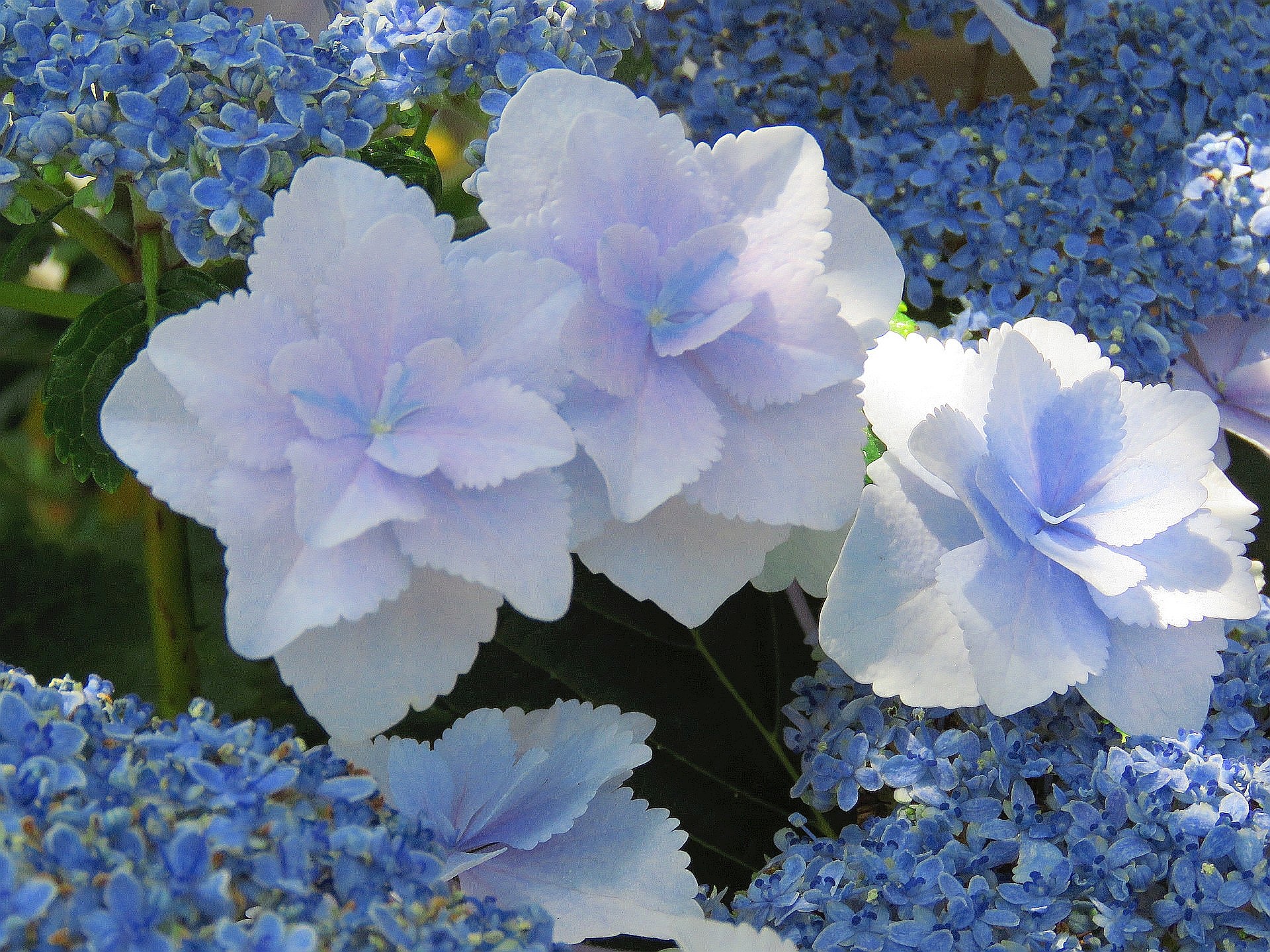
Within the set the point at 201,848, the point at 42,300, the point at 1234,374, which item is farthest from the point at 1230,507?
the point at 42,300

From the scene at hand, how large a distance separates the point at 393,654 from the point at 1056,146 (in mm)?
392

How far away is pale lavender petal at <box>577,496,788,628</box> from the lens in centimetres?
37

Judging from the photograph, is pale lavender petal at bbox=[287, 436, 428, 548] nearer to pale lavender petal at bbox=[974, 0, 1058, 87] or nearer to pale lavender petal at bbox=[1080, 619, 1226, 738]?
pale lavender petal at bbox=[1080, 619, 1226, 738]

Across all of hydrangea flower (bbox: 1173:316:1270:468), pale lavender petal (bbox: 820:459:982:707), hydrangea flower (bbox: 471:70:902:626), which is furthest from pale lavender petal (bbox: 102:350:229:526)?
hydrangea flower (bbox: 1173:316:1270:468)

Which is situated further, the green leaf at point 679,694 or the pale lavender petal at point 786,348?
the green leaf at point 679,694

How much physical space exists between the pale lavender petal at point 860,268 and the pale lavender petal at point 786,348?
0.02 m

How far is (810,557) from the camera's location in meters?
0.43

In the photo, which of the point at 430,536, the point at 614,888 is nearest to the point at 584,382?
the point at 430,536

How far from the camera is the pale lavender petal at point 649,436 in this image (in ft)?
1.12

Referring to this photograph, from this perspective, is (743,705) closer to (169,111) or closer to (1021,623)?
(1021,623)

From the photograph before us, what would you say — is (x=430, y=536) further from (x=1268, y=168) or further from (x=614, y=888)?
(x=1268, y=168)

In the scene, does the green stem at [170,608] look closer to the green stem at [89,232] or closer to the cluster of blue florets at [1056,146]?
the green stem at [89,232]

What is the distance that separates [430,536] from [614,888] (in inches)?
5.8

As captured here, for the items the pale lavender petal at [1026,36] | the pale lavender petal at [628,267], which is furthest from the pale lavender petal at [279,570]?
the pale lavender petal at [1026,36]
